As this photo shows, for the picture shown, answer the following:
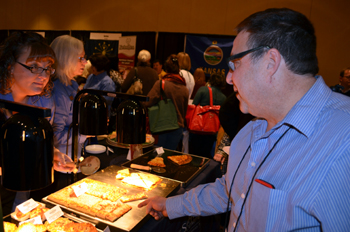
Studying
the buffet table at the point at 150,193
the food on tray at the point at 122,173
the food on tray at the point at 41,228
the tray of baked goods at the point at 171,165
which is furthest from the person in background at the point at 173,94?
the food on tray at the point at 41,228

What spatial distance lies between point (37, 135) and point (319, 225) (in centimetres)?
91

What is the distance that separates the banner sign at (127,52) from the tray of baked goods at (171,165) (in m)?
5.38

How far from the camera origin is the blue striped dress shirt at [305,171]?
30.5 inches

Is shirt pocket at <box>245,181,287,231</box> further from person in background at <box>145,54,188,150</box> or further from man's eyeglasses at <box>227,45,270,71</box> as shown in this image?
person in background at <box>145,54,188,150</box>

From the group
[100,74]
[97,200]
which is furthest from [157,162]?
[100,74]

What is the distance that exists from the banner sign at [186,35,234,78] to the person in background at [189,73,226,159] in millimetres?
2114

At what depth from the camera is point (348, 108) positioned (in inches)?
34.1

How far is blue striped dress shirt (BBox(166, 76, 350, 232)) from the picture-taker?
30.5 inches

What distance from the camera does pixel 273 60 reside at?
0.94 metres

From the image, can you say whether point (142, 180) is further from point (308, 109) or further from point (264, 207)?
point (308, 109)

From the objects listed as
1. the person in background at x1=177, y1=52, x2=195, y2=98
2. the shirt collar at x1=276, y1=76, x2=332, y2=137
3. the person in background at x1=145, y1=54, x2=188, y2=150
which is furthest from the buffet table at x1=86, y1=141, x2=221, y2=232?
the person in background at x1=177, y1=52, x2=195, y2=98

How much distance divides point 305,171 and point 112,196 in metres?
1.22

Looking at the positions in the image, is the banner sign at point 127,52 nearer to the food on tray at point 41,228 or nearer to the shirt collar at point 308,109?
the food on tray at point 41,228

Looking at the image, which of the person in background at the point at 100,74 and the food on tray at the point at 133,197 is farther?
the person in background at the point at 100,74
